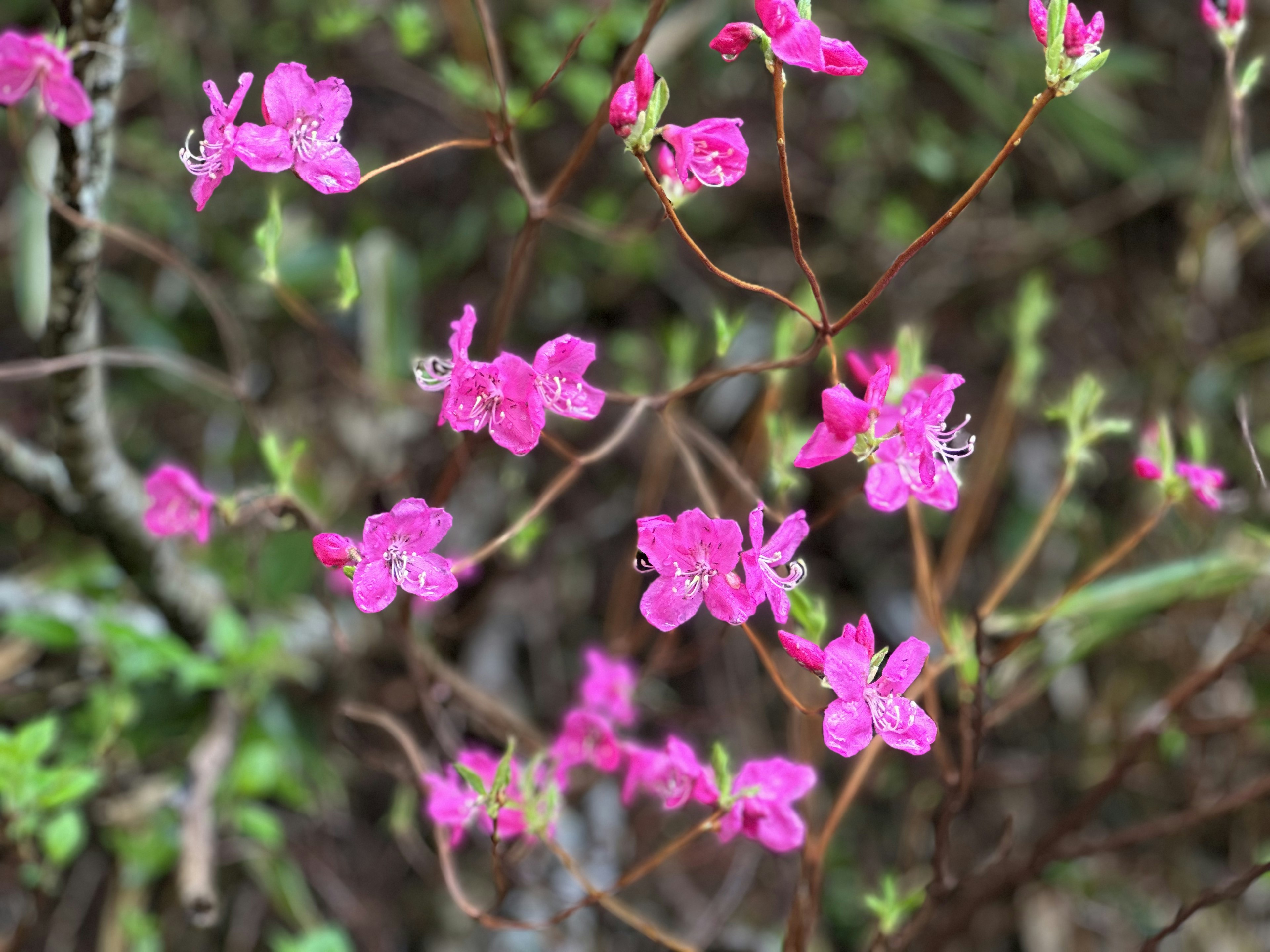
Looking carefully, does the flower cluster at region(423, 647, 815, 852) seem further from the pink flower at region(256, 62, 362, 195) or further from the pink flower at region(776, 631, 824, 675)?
the pink flower at region(256, 62, 362, 195)

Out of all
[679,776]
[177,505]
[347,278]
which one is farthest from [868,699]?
[177,505]

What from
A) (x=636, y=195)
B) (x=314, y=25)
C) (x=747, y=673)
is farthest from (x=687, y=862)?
(x=314, y=25)

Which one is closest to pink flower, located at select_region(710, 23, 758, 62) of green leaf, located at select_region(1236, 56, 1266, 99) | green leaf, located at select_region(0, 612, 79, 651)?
green leaf, located at select_region(1236, 56, 1266, 99)

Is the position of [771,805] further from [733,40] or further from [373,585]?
[733,40]

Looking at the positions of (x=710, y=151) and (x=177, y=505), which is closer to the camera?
(x=710, y=151)

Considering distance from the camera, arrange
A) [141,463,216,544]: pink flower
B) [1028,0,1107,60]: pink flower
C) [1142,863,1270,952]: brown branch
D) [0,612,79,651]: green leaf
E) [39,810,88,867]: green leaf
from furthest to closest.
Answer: [0,612,79,651]: green leaf
[39,810,88,867]: green leaf
[141,463,216,544]: pink flower
[1142,863,1270,952]: brown branch
[1028,0,1107,60]: pink flower

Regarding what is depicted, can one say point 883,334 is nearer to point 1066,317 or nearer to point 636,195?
point 1066,317
